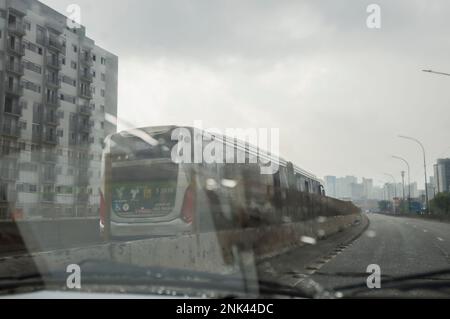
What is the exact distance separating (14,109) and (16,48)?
5.90 m

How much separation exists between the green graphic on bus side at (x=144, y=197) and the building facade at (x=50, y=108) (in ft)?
92.7

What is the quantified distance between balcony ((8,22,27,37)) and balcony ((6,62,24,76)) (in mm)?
2820

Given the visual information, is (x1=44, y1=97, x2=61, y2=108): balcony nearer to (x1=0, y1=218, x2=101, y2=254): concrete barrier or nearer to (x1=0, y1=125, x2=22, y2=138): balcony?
(x1=0, y1=125, x2=22, y2=138): balcony

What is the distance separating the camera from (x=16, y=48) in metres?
51.9

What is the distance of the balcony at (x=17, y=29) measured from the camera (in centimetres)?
5103

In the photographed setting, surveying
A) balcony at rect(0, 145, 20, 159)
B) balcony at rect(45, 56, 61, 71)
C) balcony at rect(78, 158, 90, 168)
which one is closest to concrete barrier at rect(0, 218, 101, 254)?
balcony at rect(0, 145, 20, 159)

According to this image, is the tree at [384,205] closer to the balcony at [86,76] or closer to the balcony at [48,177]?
the balcony at [86,76]

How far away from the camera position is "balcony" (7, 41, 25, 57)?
51.0 m

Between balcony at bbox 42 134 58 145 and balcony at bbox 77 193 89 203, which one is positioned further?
balcony at bbox 42 134 58 145

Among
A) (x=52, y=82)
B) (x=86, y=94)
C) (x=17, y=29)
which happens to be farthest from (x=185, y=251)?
(x=86, y=94)

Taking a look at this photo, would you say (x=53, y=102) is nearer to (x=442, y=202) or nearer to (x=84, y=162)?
(x=84, y=162)
